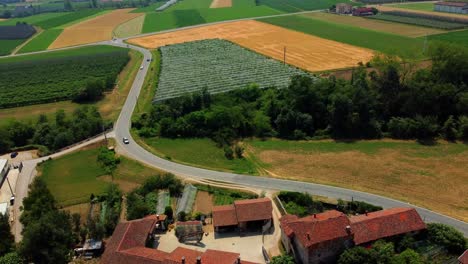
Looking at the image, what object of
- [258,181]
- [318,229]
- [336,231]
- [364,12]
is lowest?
[258,181]

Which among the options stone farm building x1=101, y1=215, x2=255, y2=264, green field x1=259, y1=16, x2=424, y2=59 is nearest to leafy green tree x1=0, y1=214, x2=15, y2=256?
stone farm building x1=101, y1=215, x2=255, y2=264

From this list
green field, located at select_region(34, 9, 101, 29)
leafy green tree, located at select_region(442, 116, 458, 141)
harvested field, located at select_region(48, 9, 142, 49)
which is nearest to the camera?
leafy green tree, located at select_region(442, 116, 458, 141)

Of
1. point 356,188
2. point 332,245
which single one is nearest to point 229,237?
point 332,245

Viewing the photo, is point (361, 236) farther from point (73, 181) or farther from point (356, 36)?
point (356, 36)

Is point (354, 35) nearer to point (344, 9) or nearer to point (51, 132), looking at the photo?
point (344, 9)

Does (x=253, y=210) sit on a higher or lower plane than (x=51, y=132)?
lower

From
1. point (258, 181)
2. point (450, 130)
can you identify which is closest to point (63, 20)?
point (258, 181)

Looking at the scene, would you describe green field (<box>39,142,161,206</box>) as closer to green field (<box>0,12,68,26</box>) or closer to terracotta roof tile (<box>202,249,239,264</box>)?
terracotta roof tile (<box>202,249,239,264</box>)

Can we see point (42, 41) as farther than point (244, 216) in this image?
Yes
